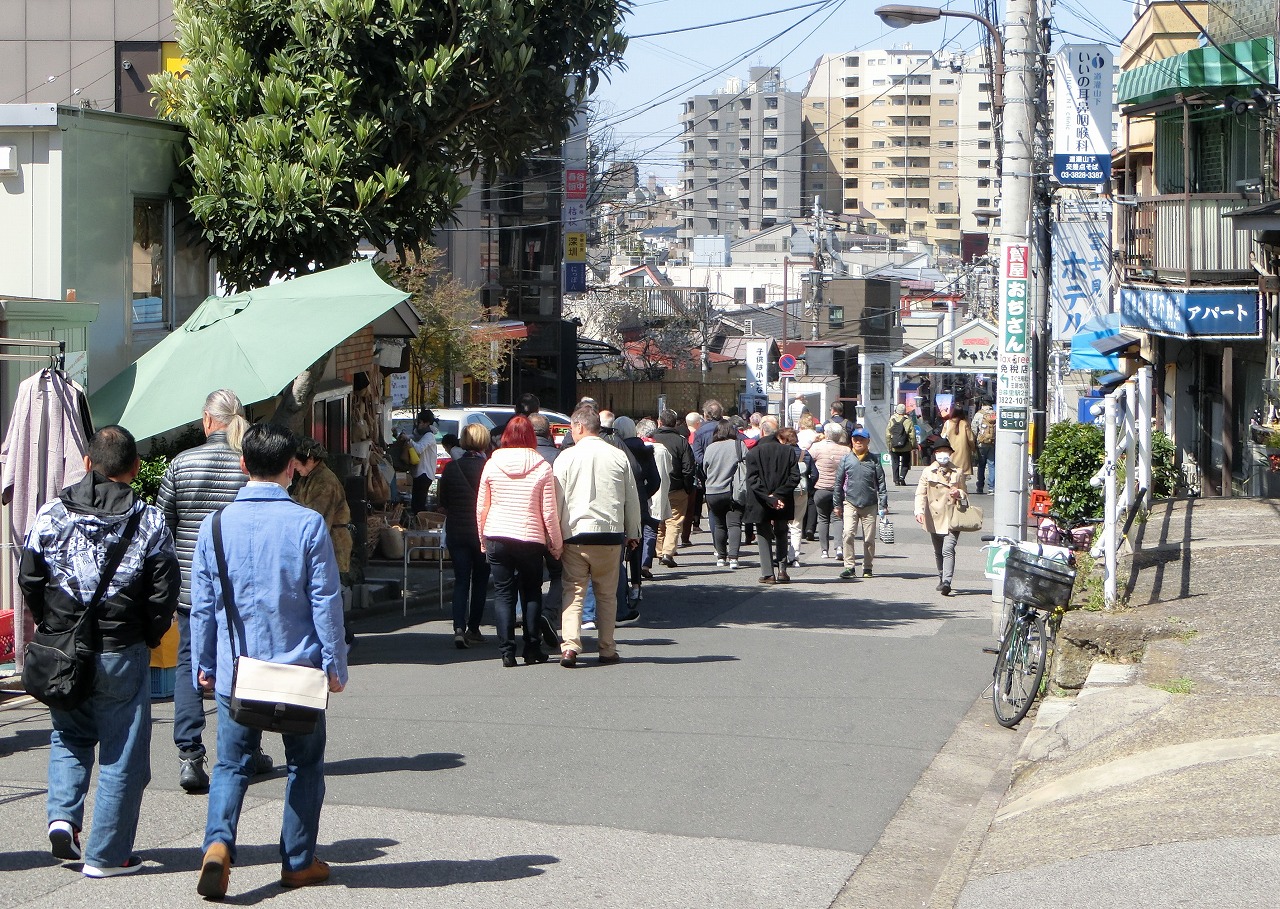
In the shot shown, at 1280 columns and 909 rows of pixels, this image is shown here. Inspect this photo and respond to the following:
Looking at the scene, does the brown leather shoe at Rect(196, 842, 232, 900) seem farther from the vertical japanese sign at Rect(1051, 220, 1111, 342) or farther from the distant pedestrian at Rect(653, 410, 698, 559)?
the vertical japanese sign at Rect(1051, 220, 1111, 342)

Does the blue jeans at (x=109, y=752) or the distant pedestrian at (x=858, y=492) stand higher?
the distant pedestrian at (x=858, y=492)

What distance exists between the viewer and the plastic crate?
8.84 meters

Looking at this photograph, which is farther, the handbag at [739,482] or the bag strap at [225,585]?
the handbag at [739,482]

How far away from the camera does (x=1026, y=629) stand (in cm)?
914

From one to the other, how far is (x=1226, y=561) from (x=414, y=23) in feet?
25.6

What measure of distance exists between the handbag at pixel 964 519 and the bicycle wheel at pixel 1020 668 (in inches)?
234

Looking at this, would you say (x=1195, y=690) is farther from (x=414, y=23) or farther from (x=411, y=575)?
(x=411, y=575)

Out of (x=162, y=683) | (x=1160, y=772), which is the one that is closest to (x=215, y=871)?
(x=162, y=683)

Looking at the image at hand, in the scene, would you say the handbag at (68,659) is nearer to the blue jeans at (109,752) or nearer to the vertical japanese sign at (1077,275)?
the blue jeans at (109,752)

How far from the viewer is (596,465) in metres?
10.5

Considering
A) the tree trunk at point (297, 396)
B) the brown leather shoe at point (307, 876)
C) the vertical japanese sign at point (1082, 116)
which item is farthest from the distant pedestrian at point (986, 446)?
the brown leather shoe at point (307, 876)

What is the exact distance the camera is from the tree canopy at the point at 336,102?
1158 centimetres

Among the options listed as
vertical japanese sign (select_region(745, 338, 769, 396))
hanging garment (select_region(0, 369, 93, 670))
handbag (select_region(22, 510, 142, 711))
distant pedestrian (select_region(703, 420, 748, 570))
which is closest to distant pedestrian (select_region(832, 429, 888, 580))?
distant pedestrian (select_region(703, 420, 748, 570))

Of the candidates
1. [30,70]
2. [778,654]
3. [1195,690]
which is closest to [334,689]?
[1195,690]
